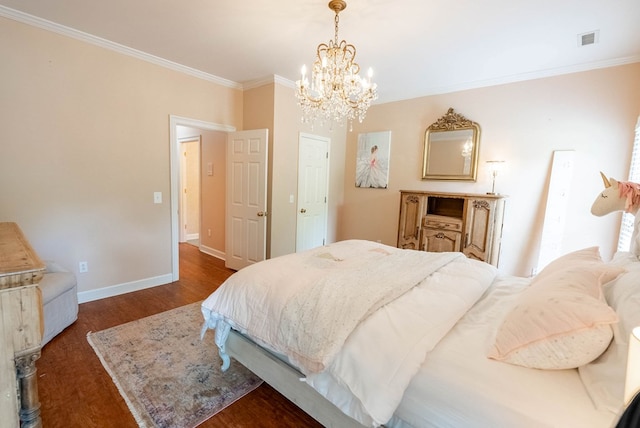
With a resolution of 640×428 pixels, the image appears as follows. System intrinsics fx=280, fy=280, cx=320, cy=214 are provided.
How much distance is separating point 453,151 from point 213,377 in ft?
12.5

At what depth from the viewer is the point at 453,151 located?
153 inches

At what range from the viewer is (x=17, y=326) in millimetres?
981

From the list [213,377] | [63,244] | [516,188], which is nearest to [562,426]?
[213,377]

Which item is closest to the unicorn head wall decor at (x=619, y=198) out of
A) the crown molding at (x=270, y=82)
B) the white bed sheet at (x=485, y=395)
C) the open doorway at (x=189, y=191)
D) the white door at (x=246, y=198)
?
the white bed sheet at (x=485, y=395)

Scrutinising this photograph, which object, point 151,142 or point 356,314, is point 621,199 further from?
point 151,142

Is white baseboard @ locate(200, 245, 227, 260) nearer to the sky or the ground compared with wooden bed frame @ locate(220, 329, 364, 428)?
nearer to the ground

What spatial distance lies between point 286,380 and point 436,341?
863mm

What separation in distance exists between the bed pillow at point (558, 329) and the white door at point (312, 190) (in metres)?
3.35

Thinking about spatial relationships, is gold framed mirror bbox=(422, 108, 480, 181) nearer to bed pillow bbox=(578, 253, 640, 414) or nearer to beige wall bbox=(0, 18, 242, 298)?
bed pillow bbox=(578, 253, 640, 414)

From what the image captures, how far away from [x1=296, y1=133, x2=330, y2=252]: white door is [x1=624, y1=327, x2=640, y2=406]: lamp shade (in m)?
3.82

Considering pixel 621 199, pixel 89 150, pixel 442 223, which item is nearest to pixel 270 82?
pixel 89 150

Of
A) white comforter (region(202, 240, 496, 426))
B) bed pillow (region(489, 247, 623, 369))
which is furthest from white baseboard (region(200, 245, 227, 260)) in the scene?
bed pillow (region(489, 247, 623, 369))

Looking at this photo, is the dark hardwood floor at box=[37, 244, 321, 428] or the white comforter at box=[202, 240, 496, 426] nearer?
the white comforter at box=[202, 240, 496, 426]

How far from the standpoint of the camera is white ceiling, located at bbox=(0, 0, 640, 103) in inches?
86.4
